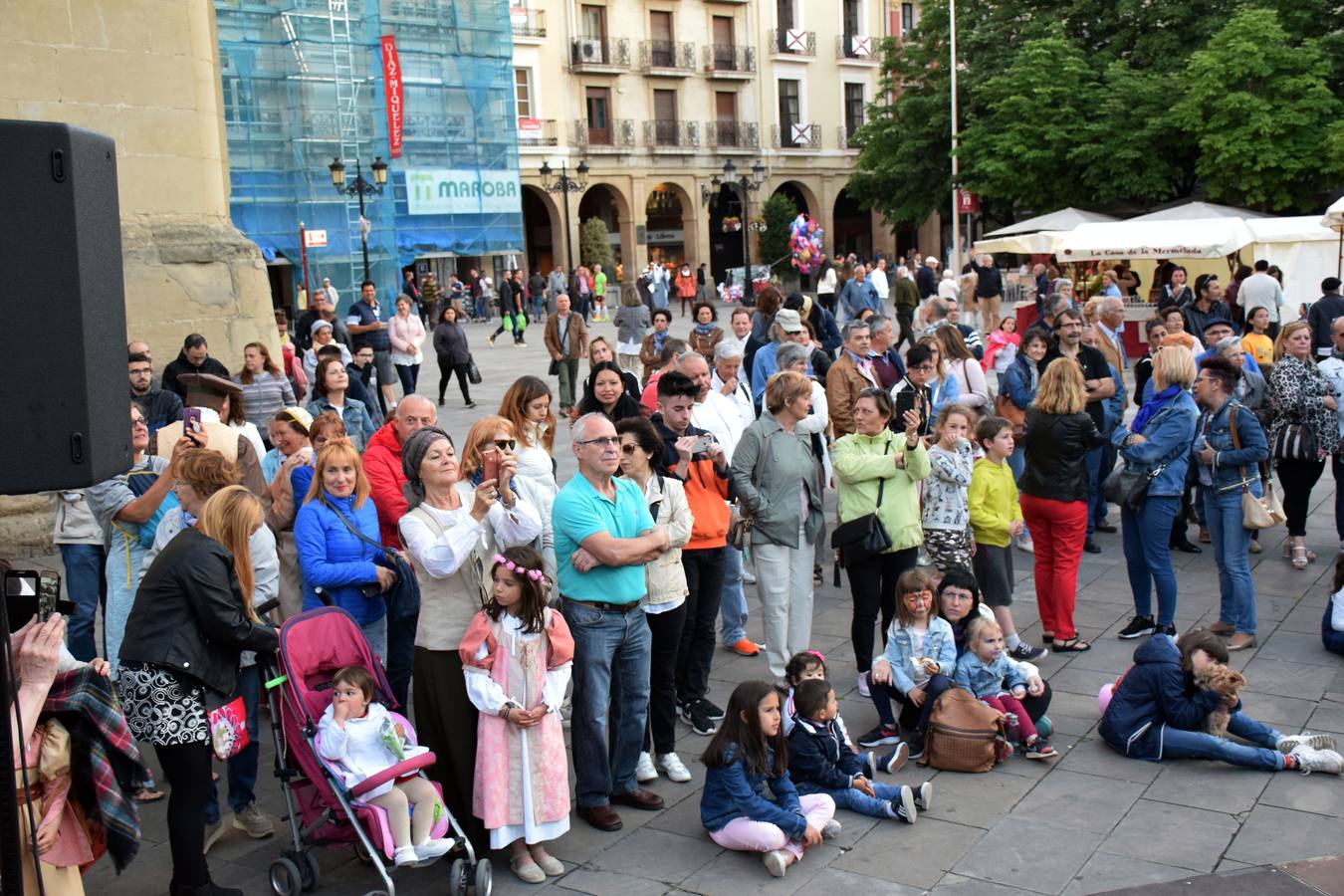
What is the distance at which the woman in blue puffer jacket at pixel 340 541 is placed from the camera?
5.86m

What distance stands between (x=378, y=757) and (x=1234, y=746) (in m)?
3.87

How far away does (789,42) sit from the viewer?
4938 cm

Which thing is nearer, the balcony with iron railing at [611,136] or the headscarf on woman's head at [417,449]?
the headscarf on woman's head at [417,449]

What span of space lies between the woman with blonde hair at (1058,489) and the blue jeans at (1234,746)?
5.32 ft

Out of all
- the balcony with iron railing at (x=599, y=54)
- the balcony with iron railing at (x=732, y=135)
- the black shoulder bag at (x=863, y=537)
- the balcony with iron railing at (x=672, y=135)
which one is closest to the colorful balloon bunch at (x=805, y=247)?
the balcony with iron railing at (x=672, y=135)

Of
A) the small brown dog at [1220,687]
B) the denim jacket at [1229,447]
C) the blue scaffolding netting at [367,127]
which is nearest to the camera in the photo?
the small brown dog at [1220,687]

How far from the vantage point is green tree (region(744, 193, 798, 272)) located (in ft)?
152

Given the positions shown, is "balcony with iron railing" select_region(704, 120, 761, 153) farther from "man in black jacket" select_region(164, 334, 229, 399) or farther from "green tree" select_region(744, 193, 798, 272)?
"man in black jacket" select_region(164, 334, 229, 399)

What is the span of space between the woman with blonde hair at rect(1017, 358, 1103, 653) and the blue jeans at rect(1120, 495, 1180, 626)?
1.24ft

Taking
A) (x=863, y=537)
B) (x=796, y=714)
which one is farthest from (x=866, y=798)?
(x=863, y=537)

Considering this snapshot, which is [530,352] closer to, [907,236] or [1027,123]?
[1027,123]

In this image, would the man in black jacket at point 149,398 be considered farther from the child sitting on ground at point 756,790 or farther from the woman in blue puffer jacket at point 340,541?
the child sitting on ground at point 756,790

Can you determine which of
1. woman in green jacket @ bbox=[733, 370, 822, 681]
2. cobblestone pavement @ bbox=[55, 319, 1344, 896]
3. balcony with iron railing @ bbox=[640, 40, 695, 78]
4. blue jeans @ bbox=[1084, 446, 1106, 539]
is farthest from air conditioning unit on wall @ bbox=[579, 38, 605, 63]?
cobblestone pavement @ bbox=[55, 319, 1344, 896]

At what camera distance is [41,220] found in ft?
9.76
